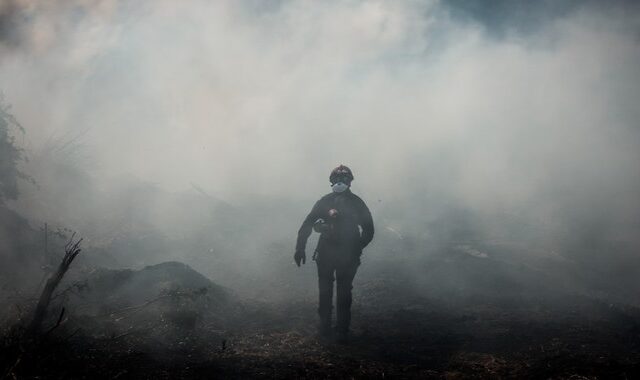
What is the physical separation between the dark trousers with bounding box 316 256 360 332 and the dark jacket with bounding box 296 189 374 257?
190 mm

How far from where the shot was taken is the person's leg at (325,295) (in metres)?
6.20

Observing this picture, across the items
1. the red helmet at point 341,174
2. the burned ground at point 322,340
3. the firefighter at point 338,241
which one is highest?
the red helmet at point 341,174

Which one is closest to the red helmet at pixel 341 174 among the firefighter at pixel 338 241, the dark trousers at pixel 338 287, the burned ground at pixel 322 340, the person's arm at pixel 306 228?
the firefighter at pixel 338 241

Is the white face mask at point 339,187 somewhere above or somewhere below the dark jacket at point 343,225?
above

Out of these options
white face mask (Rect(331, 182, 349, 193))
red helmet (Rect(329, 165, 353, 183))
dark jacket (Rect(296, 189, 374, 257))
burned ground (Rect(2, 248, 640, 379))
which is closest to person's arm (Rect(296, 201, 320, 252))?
dark jacket (Rect(296, 189, 374, 257))

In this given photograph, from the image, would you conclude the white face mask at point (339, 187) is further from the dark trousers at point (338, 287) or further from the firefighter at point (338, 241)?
the dark trousers at point (338, 287)

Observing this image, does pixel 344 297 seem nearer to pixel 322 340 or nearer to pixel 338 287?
pixel 338 287

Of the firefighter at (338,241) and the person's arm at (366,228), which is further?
the person's arm at (366,228)

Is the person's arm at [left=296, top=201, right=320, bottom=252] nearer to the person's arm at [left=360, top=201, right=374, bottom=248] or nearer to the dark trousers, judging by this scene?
the dark trousers

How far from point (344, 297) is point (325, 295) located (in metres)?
0.32

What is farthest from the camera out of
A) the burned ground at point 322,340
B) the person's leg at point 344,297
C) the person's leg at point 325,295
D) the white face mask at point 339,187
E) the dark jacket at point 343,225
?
the white face mask at point 339,187

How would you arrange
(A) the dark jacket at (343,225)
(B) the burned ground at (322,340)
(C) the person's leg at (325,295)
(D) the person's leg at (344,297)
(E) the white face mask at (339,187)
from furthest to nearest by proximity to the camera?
1. (E) the white face mask at (339,187)
2. (A) the dark jacket at (343,225)
3. (C) the person's leg at (325,295)
4. (D) the person's leg at (344,297)
5. (B) the burned ground at (322,340)

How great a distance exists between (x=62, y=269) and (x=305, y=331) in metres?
3.66

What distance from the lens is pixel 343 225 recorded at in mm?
6434
